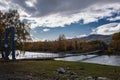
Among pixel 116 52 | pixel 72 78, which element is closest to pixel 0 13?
pixel 72 78

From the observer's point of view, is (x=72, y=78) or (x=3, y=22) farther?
(x=3, y=22)

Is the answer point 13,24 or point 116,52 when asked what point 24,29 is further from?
point 116,52

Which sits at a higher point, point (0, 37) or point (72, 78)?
point (0, 37)

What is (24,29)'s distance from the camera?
→ 5859 cm

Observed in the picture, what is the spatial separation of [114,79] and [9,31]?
1267 inches

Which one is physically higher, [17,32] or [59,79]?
[17,32]

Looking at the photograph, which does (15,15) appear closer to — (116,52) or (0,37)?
(0,37)

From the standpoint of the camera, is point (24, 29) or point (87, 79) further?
point (24, 29)

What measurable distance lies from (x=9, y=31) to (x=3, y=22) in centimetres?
684

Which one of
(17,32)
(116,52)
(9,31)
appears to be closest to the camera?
(9,31)

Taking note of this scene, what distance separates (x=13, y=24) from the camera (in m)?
57.8

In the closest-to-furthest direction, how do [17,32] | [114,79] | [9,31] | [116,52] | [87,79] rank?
[87,79] < [114,79] < [9,31] < [17,32] < [116,52]

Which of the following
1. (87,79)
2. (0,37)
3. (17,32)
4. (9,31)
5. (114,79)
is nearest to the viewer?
(87,79)

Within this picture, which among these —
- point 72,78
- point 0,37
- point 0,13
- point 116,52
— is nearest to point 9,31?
point 0,37
